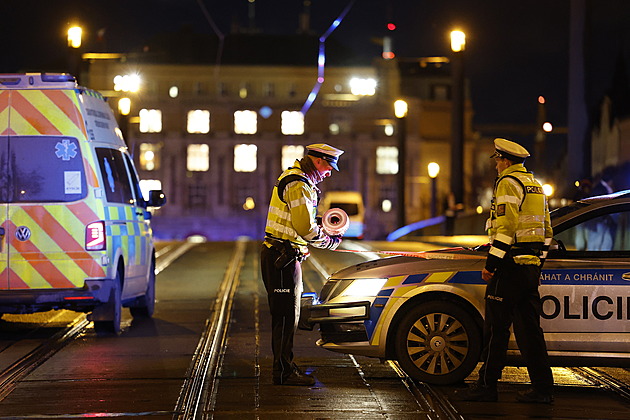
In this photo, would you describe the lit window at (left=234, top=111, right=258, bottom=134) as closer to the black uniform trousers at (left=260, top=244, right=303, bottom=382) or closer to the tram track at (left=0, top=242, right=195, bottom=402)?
the tram track at (left=0, top=242, right=195, bottom=402)

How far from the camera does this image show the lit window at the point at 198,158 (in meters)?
97.1

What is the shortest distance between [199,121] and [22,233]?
A: 8627 centimetres

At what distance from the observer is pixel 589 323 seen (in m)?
8.32

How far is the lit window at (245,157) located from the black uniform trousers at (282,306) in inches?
3504

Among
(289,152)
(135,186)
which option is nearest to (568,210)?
(135,186)

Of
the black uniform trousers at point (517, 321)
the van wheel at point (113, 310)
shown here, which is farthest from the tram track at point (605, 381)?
the van wheel at point (113, 310)

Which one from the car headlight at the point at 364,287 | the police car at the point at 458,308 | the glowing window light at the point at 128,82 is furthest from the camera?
the glowing window light at the point at 128,82

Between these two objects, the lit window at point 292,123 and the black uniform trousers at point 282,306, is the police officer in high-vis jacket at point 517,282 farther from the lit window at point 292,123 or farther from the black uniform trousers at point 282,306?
the lit window at point 292,123

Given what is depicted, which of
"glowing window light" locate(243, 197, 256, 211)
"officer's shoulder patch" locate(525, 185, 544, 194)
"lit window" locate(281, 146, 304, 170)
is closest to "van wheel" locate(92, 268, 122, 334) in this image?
"officer's shoulder patch" locate(525, 185, 544, 194)

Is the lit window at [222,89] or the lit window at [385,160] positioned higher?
the lit window at [222,89]

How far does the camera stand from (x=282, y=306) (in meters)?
8.62

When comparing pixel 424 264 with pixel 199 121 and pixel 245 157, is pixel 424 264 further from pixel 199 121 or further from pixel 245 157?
pixel 245 157

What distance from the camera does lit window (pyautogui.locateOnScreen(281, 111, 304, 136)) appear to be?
319 ft

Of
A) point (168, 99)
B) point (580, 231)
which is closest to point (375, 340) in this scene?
point (580, 231)
